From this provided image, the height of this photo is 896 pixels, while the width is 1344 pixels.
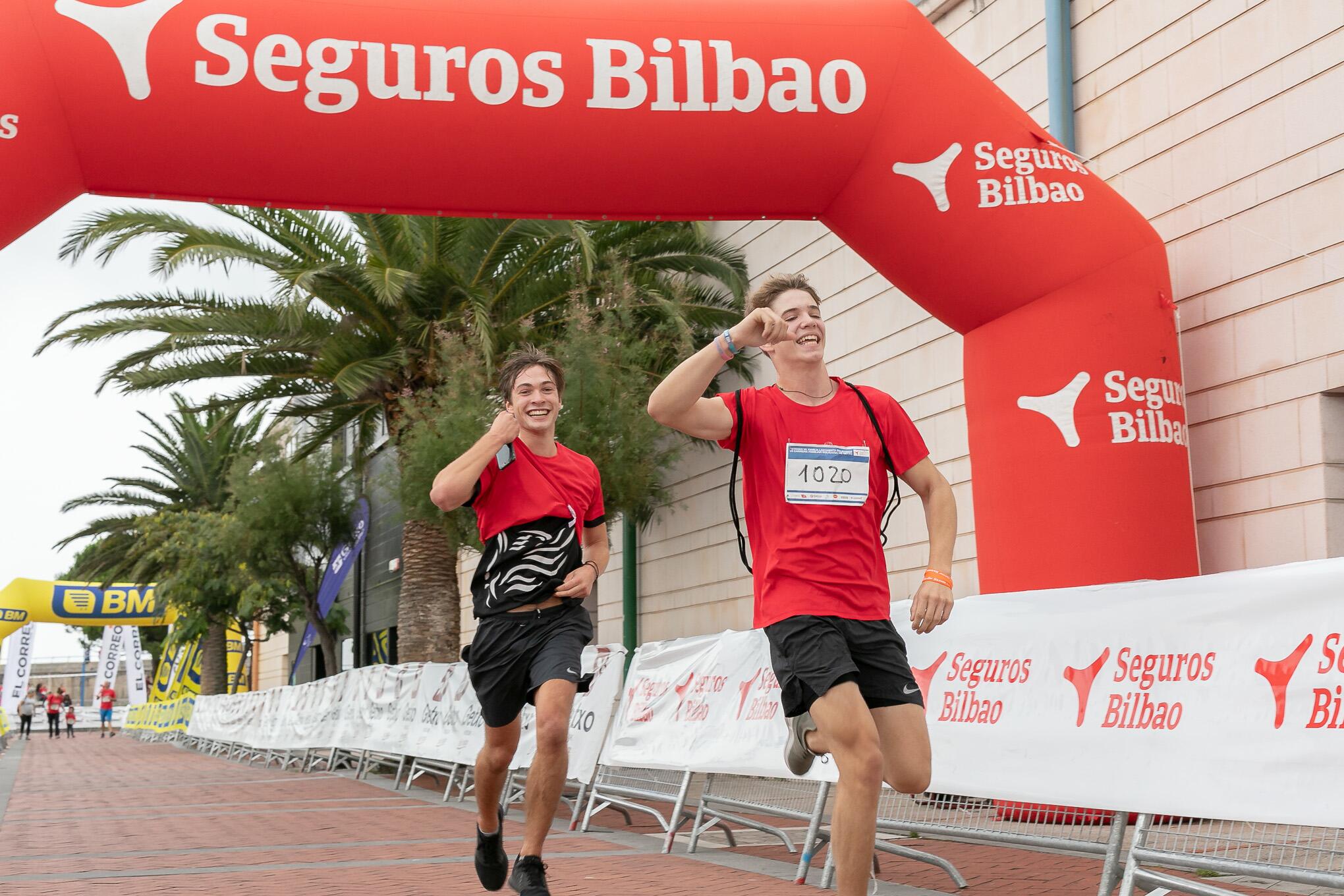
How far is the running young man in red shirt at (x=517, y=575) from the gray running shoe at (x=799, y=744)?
3.44 ft

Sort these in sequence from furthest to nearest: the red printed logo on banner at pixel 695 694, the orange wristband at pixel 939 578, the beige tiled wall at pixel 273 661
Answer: the beige tiled wall at pixel 273 661 < the red printed logo on banner at pixel 695 694 < the orange wristband at pixel 939 578

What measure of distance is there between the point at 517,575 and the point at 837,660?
5.77 feet

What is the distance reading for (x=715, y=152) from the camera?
7422mm

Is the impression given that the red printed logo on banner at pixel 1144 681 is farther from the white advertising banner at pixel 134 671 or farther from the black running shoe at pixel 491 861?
the white advertising banner at pixel 134 671

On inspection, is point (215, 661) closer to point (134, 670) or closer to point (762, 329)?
point (134, 670)

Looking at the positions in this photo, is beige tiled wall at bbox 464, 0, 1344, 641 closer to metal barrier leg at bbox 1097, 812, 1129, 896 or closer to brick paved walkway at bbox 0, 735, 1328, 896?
brick paved walkway at bbox 0, 735, 1328, 896

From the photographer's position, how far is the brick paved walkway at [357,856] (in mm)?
5891

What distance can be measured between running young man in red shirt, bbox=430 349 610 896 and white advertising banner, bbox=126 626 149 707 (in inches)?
1769

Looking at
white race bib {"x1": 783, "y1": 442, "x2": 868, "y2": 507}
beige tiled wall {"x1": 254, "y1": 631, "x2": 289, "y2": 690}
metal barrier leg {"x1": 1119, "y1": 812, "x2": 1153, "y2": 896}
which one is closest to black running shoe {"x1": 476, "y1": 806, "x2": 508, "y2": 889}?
white race bib {"x1": 783, "y1": 442, "x2": 868, "y2": 507}

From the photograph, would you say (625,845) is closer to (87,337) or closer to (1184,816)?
(1184,816)

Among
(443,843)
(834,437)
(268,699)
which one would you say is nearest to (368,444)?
(268,699)

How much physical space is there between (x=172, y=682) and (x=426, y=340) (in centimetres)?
2989

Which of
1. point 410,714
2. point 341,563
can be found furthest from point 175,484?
point 410,714

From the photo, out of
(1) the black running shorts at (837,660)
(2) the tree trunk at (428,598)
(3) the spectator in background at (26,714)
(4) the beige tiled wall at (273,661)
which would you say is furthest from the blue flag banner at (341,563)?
(3) the spectator in background at (26,714)
